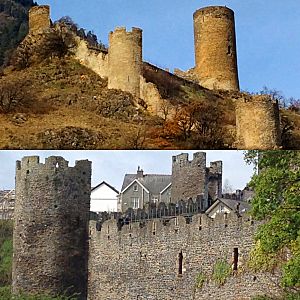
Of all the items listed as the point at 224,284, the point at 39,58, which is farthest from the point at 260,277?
Result: the point at 39,58

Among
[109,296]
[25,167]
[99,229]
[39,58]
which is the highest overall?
[39,58]

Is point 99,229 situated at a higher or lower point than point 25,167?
lower

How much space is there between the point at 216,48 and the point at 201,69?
1.56 ft

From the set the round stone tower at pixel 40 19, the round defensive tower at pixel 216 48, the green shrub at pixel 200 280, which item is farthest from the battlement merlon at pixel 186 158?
the round stone tower at pixel 40 19

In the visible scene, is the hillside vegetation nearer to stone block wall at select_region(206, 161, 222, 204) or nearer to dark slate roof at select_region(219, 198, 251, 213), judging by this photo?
stone block wall at select_region(206, 161, 222, 204)

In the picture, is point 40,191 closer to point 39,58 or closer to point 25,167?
point 25,167

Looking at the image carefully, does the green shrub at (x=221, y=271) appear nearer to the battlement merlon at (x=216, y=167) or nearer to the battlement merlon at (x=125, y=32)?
the battlement merlon at (x=216, y=167)

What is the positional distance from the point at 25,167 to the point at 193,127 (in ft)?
8.13

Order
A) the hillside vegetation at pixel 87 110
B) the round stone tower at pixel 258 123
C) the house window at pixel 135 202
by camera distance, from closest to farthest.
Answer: the house window at pixel 135 202 < the round stone tower at pixel 258 123 < the hillside vegetation at pixel 87 110

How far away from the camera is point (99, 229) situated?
9969 mm

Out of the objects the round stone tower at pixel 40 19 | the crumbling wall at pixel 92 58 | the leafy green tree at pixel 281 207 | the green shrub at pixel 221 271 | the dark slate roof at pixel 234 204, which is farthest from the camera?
the round stone tower at pixel 40 19

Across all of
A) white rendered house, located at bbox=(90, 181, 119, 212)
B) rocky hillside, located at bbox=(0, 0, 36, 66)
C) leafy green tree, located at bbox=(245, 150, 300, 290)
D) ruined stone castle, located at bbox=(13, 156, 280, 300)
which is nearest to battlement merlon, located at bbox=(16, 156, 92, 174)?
ruined stone castle, located at bbox=(13, 156, 280, 300)

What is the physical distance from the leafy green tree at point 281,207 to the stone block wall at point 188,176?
70.8 inches

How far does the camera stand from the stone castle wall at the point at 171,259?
863cm
